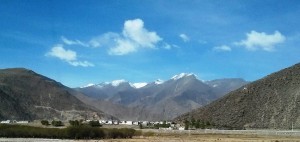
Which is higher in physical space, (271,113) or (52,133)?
(271,113)

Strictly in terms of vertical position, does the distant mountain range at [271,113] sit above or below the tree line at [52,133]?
above

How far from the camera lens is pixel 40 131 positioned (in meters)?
98.5

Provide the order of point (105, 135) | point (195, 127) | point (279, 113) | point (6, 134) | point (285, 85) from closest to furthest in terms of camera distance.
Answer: point (6, 134) < point (105, 135) < point (195, 127) < point (279, 113) < point (285, 85)

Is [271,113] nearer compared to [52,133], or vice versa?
[52,133]

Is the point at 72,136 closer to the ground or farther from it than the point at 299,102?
closer to the ground

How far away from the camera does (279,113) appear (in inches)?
7293

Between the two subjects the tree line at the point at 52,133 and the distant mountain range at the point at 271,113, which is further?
the distant mountain range at the point at 271,113

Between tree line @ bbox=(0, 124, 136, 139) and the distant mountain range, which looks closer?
tree line @ bbox=(0, 124, 136, 139)

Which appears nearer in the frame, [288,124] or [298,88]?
[288,124]

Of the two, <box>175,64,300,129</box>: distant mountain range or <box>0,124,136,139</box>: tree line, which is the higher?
<box>175,64,300,129</box>: distant mountain range

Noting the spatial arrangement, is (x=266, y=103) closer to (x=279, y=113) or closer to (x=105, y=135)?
(x=279, y=113)

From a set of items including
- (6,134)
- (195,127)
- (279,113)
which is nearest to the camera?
(6,134)

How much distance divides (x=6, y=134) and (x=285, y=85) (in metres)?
137

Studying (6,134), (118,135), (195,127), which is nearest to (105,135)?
(118,135)
